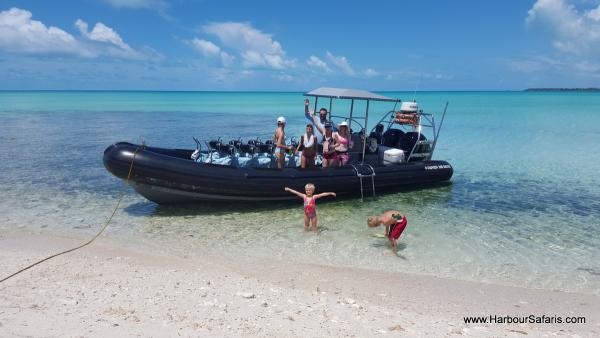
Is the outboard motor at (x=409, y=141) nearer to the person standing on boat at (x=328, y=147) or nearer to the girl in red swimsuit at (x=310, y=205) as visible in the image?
the person standing on boat at (x=328, y=147)

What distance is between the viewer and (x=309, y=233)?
7.19 m

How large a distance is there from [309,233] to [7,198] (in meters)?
6.54

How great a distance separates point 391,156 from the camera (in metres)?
10.3

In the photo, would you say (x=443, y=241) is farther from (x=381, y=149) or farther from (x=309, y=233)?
(x=381, y=149)

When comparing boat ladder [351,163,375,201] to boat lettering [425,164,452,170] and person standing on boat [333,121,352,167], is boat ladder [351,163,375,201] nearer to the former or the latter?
person standing on boat [333,121,352,167]

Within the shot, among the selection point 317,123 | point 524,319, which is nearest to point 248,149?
point 317,123

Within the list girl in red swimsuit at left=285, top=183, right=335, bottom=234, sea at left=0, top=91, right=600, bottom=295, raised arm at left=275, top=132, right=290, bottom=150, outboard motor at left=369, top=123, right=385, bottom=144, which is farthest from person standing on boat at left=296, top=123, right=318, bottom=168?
outboard motor at left=369, top=123, right=385, bottom=144

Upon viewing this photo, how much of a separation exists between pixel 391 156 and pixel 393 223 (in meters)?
4.22

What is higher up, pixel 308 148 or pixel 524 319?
pixel 308 148

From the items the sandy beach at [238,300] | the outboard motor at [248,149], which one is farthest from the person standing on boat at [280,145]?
the sandy beach at [238,300]

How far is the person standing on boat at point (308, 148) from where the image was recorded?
8742mm

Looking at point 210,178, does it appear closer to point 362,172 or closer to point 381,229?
point 381,229

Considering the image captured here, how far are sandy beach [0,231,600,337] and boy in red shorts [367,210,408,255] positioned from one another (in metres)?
0.76

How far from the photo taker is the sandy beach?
3836mm
